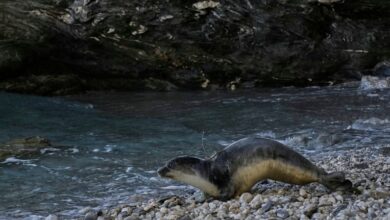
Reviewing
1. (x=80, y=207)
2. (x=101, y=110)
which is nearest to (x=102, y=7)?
(x=101, y=110)

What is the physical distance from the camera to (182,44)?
19.8m

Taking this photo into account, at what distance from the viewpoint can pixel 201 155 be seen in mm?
8656

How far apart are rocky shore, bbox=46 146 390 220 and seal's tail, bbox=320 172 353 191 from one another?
0.09 metres

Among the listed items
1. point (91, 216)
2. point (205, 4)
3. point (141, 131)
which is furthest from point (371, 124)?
point (205, 4)

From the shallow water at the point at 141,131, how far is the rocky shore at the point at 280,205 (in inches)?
29.5

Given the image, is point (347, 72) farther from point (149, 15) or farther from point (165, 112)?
point (165, 112)

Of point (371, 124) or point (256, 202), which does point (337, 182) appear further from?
point (371, 124)

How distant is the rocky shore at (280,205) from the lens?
4.47 meters

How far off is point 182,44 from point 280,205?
15.4 metres

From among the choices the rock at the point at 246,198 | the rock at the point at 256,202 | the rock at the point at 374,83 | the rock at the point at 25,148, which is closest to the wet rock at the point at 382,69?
the rock at the point at 374,83

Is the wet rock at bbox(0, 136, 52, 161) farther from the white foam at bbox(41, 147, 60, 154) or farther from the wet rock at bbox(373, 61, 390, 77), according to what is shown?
the wet rock at bbox(373, 61, 390, 77)

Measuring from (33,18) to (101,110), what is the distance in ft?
19.7

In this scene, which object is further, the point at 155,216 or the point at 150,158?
the point at 150,158

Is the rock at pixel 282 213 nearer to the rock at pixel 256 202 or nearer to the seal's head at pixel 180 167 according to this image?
the rock at pixel 256 202
